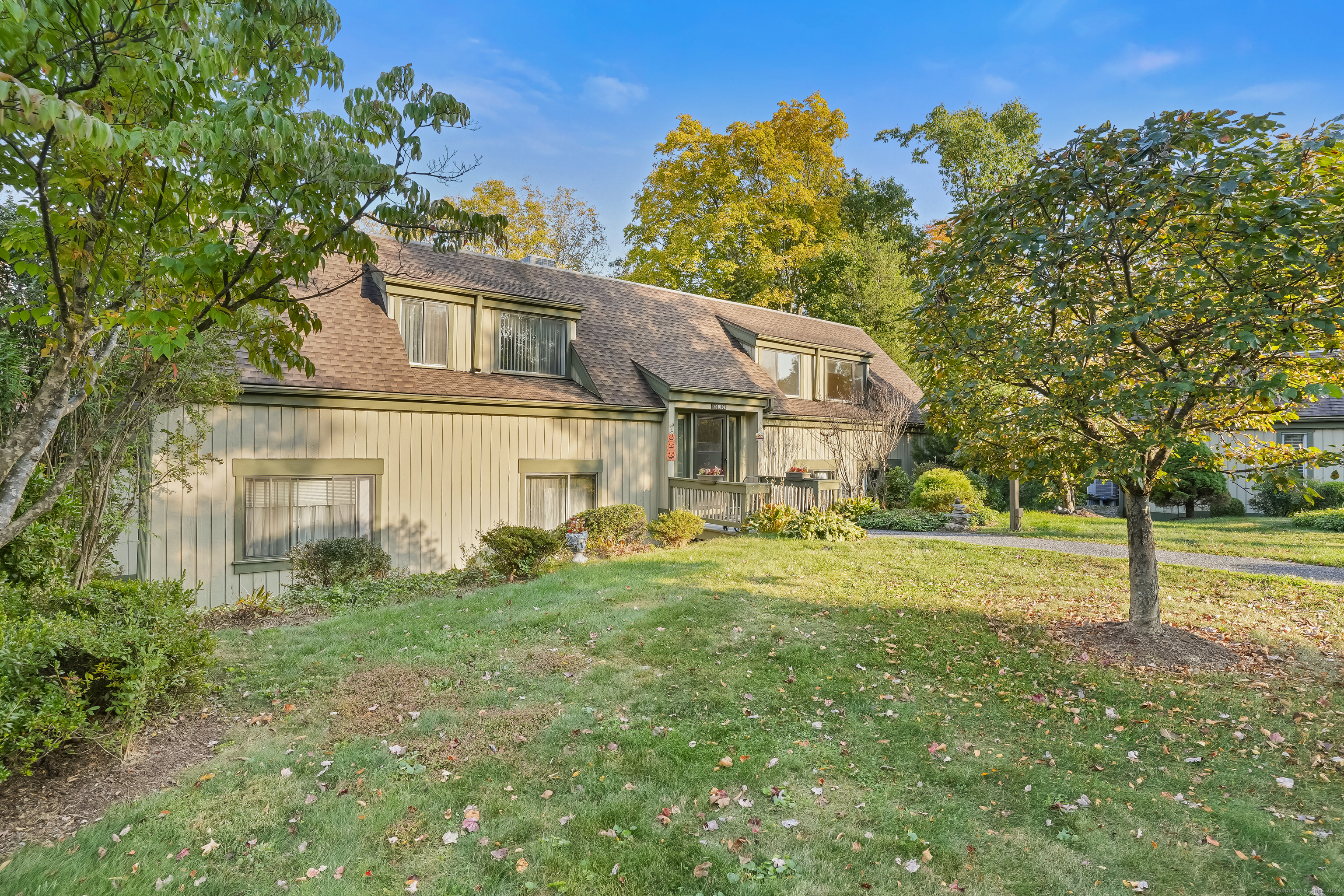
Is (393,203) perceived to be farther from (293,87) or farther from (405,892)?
(405,892)

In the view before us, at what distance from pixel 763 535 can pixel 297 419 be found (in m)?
8.75

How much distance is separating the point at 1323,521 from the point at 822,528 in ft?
40.7

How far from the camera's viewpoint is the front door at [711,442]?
16328 millimetres

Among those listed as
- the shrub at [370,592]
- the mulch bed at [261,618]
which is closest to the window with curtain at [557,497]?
the shrub at [370,592]

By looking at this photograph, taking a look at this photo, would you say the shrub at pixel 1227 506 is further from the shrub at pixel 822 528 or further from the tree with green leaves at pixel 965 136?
the tree with green leaves at pixel 965 136

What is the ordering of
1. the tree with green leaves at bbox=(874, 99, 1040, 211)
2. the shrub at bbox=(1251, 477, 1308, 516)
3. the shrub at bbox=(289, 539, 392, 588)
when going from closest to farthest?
the shrub at bbox=(289, 539, 392, 588) → the shrub at bbox=(1251, 477, 1308, 516) → the tree with green leaves at bbox=(874, 99, 1040, 211)

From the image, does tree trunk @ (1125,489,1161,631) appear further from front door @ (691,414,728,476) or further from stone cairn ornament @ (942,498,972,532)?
front door @ (691,414,728,476)

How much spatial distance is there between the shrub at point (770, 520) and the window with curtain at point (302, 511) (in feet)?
24.1

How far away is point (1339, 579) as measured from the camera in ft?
30.7

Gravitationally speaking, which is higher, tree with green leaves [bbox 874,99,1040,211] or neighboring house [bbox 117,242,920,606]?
tree with green leaves [bbox 874,99,1040,211]

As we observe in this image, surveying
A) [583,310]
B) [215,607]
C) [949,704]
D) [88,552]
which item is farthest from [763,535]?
[88,552]

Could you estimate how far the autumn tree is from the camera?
2852 centimetres

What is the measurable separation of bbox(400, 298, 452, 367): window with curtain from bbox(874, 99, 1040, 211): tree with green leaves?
2413 centimetres

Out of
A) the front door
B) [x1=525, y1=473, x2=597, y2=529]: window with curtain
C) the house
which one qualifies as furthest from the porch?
the house
